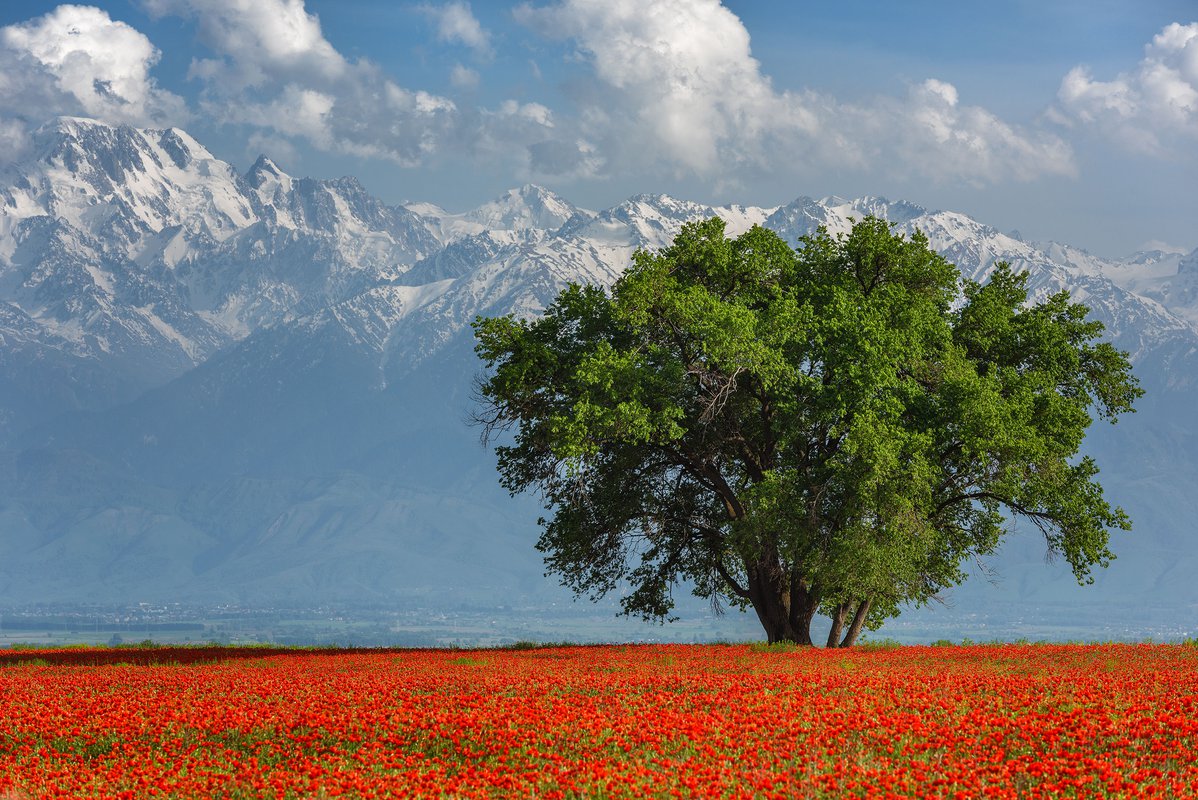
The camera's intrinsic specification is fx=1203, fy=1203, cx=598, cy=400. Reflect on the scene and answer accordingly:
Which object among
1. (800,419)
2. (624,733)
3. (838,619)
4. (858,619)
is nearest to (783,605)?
(838,619)

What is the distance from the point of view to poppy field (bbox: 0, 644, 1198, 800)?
43.3 ft

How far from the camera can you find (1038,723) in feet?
52.1

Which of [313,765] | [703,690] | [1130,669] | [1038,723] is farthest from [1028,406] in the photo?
[313,765]

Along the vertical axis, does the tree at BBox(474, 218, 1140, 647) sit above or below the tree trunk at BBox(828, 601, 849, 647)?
above

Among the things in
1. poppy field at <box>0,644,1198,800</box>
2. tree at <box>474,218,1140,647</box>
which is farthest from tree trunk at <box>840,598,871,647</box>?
poppy field at <box>0,644,1198,800</box>

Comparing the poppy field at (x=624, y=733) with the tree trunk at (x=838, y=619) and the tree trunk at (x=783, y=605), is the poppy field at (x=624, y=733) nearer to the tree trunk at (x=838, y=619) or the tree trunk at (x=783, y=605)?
the tree trunk at (x=783, y=605)

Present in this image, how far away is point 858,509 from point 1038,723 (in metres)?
19.4

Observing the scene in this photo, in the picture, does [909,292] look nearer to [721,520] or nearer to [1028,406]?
[1028,406]

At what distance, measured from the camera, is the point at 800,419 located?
1431 inches

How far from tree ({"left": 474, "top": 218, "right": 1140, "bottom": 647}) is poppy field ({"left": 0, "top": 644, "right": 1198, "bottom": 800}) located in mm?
10022

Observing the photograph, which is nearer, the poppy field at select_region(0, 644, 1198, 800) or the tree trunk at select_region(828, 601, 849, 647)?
the poppy field at select_region(0, 644, 1198, 800)

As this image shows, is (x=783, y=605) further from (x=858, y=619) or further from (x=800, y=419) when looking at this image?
(x=800, y=419)

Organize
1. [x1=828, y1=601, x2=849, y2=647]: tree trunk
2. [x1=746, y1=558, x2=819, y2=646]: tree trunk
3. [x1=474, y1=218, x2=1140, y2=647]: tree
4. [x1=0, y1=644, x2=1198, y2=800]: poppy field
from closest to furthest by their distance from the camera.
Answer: [x1=0, y1=644, x2=1198, y2=800]: poppy field → [x1=474, y1=218, x2=1140, y2=647]: tree → [x1=746, y1=558, x2=819, y2=646]: tree trunk → [x1=828, y1=601, x2=849, y2=647]: tree trunk

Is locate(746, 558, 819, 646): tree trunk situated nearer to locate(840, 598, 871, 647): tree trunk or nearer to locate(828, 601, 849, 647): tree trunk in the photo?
locate(828, 601, 849, 647): tree trunk
